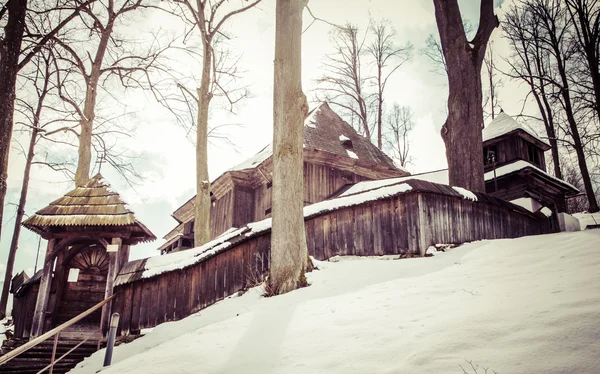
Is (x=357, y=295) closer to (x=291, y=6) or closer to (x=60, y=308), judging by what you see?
(x=291, y=6)

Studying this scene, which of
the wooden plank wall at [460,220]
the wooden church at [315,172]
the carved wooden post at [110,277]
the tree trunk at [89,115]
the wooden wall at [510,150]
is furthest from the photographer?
the wooden wall at [510,150]

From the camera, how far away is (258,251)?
865 cm

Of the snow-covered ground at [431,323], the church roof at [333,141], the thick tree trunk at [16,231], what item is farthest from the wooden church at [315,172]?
the thick tree trunk at [16,231]

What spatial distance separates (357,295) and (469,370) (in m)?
2.63

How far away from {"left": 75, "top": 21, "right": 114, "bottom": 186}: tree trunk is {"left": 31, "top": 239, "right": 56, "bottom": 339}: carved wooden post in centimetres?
485

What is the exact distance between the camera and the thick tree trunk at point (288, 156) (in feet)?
21.3

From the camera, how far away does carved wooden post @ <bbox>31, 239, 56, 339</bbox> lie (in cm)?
845

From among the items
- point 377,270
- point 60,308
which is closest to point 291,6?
point 377,270

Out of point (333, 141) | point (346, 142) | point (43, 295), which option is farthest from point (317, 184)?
point (43, 295)

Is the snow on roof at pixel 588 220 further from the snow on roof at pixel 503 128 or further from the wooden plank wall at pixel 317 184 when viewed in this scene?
the wooden plank wall at pixel 317 184

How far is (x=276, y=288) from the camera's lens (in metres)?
6.40

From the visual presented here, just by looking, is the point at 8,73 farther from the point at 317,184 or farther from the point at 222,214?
the point at 222,214

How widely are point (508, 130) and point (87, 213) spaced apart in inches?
738

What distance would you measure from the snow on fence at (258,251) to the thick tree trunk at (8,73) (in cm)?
333
